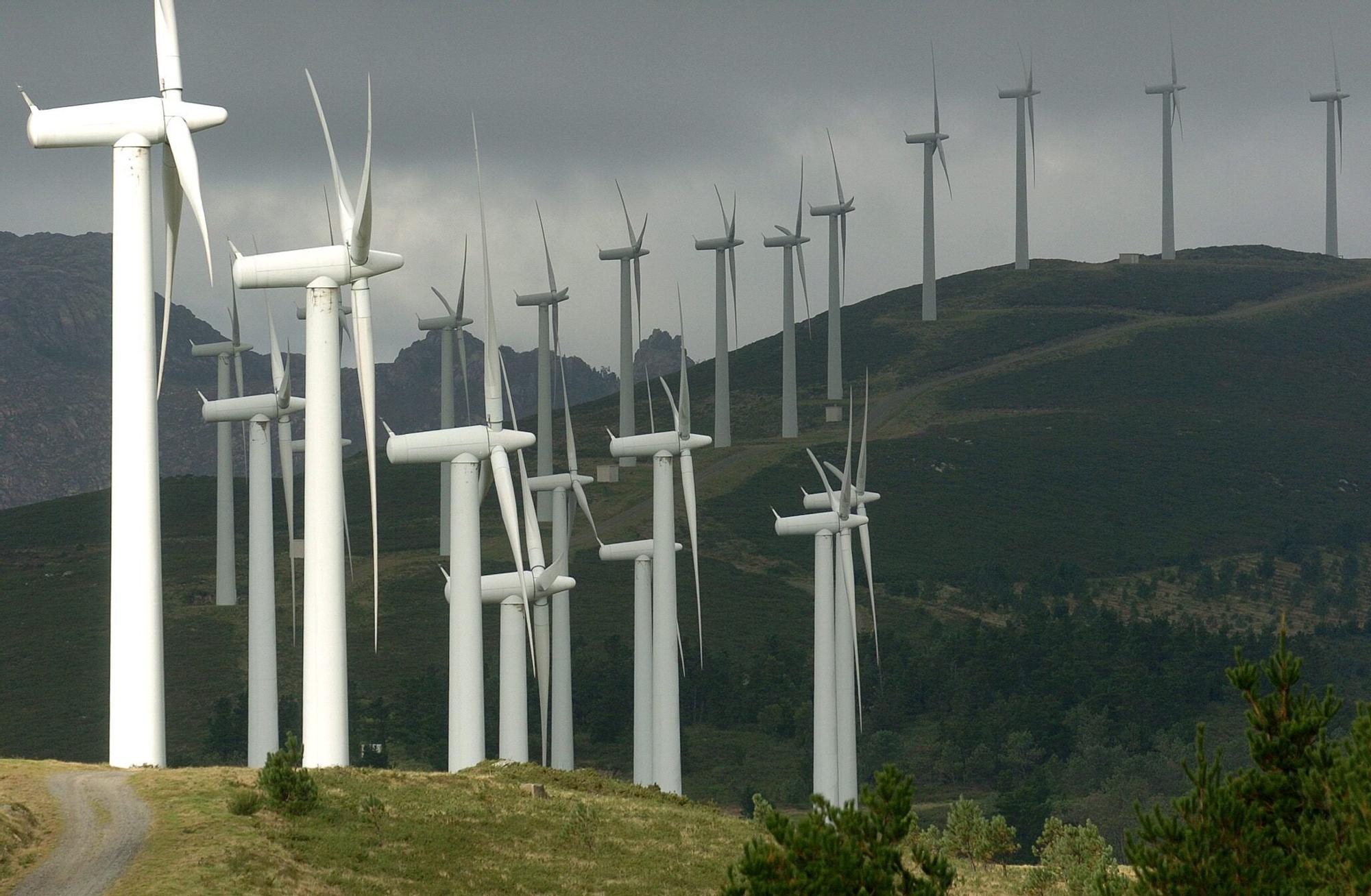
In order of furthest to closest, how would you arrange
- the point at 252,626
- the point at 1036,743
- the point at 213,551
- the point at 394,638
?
the point at 213,551, the point at 394,638, the point at 1036,743, the point at 252,626

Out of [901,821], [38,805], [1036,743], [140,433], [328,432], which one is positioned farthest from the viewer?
[1036,743]

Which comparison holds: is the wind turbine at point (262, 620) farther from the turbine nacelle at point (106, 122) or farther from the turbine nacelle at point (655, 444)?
the turbine nacelle at point (106, 122)

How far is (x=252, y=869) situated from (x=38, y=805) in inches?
229

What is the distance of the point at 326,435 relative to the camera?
160 feet

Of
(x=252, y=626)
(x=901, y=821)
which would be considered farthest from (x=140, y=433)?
(x=252, y=626)

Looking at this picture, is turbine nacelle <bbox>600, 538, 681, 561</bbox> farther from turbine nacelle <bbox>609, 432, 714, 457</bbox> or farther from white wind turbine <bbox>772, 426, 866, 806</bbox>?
white wind turbine <bbox>772, 426, 866, 806</bbox>

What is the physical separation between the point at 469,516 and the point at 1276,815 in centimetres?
3319

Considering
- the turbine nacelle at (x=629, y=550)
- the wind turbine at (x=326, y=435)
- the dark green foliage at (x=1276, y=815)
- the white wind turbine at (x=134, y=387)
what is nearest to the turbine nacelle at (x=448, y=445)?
the wind turbine at (x=326, y=435)

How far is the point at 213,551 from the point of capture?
635ft

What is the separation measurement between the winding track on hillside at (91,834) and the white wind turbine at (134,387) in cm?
143

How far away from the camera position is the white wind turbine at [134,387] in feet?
143

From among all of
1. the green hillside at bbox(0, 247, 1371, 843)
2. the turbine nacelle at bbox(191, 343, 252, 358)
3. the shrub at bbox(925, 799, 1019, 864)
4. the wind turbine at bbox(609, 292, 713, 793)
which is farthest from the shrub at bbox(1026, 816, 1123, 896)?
the turbine nacelle at bbox(191, 343, 252, 358)

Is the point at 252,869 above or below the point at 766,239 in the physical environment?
below

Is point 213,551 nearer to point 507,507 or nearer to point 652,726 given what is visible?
point 652,726
